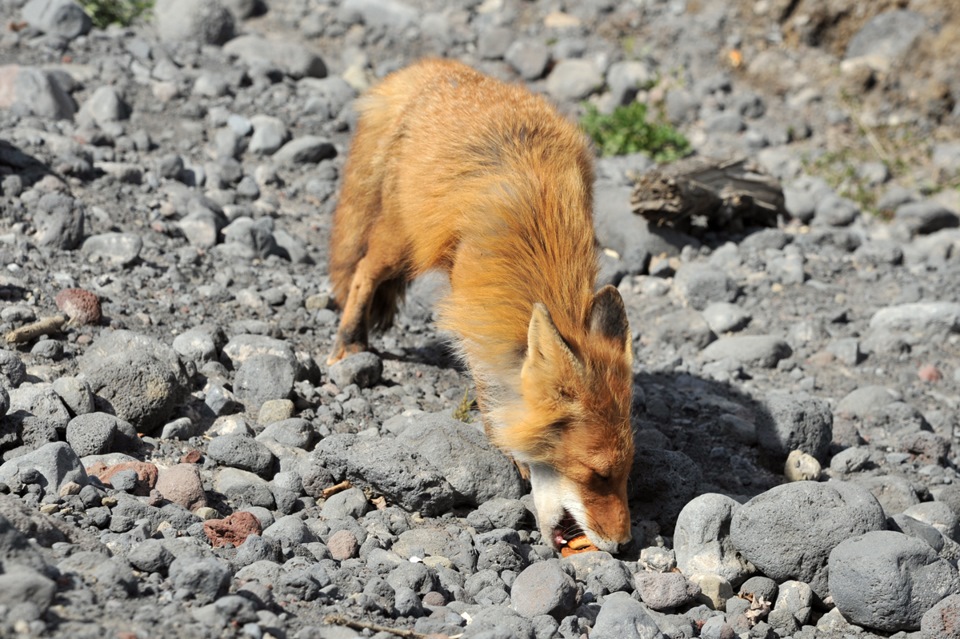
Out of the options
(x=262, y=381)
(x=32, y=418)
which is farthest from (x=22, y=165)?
(x=32, y=418)

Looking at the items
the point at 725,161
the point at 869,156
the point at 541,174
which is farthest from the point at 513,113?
the point at 869,156

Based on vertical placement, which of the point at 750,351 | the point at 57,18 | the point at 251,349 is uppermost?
the point at 57,18

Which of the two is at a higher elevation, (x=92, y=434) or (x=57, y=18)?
(x=57, y=18)

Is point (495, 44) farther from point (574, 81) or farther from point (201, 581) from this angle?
point (201, 581)

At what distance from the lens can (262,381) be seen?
21.4 feet

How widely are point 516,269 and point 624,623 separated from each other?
208cm

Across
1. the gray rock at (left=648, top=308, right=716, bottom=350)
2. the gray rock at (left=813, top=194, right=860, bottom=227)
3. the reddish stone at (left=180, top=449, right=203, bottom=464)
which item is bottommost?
the gray rock at (left=648, top=308, right=716, bottom=350)

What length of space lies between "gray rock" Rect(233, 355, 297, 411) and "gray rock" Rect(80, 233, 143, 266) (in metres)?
1.80

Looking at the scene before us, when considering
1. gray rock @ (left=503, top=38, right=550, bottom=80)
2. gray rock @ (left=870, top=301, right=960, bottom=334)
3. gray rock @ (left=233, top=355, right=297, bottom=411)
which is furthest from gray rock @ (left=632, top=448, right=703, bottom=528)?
gray rock @ (left=503, top=38, right=550, bottom=80)

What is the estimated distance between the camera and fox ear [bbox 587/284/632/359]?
540 cm

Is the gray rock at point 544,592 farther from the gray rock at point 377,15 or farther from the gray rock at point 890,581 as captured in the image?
the gray rock at point 377,15

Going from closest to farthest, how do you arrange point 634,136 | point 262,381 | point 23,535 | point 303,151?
point 23,535, point 262,381, point 303,151, point 634,136

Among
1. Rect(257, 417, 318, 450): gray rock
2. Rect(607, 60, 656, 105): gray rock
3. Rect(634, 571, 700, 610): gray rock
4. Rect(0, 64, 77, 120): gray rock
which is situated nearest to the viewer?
Rect(634, 571, 700, 610): gray rock

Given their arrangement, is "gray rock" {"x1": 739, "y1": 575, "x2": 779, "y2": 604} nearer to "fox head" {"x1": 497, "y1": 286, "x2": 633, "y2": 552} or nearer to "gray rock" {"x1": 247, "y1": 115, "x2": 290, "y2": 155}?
"fox head" {"x1": 497, "y1": 286, "x2": 633, "y2": 552}
